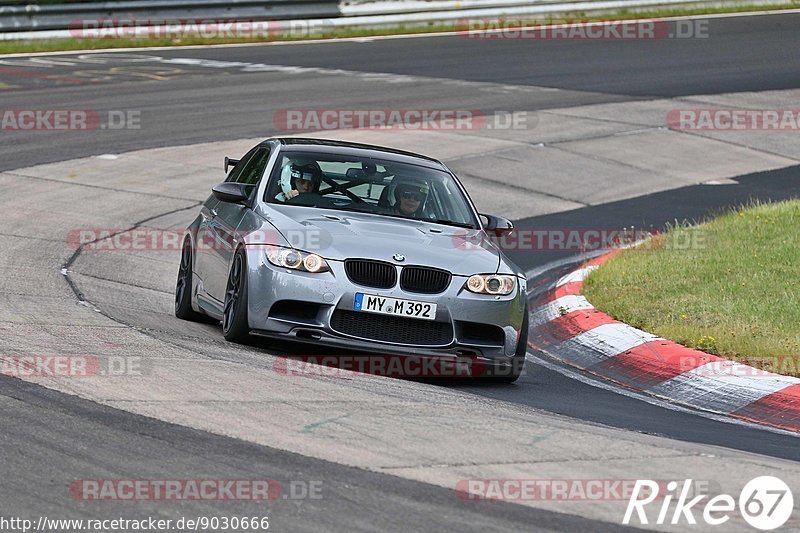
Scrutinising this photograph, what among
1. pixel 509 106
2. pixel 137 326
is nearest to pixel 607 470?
pixel 137 326

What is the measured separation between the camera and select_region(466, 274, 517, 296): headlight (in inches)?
350

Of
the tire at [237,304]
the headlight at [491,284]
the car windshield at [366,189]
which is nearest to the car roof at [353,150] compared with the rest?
the car windshield at [366,189]

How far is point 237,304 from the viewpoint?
9.02m

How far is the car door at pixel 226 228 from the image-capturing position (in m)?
9.59

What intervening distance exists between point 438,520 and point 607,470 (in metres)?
1.10

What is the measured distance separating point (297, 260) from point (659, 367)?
8.26 ft

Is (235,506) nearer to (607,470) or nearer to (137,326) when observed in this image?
(607,470)

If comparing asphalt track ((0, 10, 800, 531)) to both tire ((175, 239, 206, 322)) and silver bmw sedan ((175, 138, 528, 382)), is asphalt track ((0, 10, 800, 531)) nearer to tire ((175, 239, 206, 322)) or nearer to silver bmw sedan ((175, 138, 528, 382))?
silver bmw sedan ((175, 138, 528, 382))

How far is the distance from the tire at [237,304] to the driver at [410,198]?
50.4 inches

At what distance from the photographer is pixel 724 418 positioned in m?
8.32

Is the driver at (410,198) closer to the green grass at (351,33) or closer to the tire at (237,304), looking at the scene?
the tire at (237,304)

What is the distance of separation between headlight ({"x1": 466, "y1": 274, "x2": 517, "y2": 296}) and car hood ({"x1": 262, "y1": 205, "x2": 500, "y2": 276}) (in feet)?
0.15

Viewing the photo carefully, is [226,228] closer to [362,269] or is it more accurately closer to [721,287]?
[362,269]

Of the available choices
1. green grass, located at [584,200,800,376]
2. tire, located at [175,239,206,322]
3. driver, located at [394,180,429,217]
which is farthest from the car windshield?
green grass, located at [584,200,800,376]
